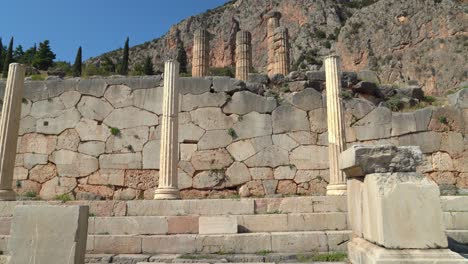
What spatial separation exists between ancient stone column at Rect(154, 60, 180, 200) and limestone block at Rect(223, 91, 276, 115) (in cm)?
255

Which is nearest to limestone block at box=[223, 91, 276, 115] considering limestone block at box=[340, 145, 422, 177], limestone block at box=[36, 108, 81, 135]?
limestone block at box=[36, 108, 81, 135]

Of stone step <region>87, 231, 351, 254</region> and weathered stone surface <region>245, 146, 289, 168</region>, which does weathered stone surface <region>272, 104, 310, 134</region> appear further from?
stone step <region>87, 231, 351, 254</region>

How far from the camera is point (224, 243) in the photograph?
21.0ft

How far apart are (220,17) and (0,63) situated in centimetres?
3898

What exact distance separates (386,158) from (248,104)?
24.4 ft

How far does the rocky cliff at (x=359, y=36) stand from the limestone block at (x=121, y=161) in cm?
3227

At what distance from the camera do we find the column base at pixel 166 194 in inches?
326

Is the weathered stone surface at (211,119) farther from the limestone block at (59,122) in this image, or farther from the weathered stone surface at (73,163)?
the limestone block at (59,122)

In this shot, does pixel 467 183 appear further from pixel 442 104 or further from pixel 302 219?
pixel 302 219

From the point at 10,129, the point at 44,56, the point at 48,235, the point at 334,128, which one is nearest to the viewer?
the point at 48,235

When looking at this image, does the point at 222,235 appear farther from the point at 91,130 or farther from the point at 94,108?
the point at 94,108

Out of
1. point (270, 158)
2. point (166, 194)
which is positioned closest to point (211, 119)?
point (270, 158)

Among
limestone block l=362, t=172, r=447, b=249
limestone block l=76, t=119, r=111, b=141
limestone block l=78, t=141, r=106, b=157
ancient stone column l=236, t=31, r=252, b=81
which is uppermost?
ancient stone column l=236, t=31, r=252, b=81

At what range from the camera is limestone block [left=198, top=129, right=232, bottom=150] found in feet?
37.1
